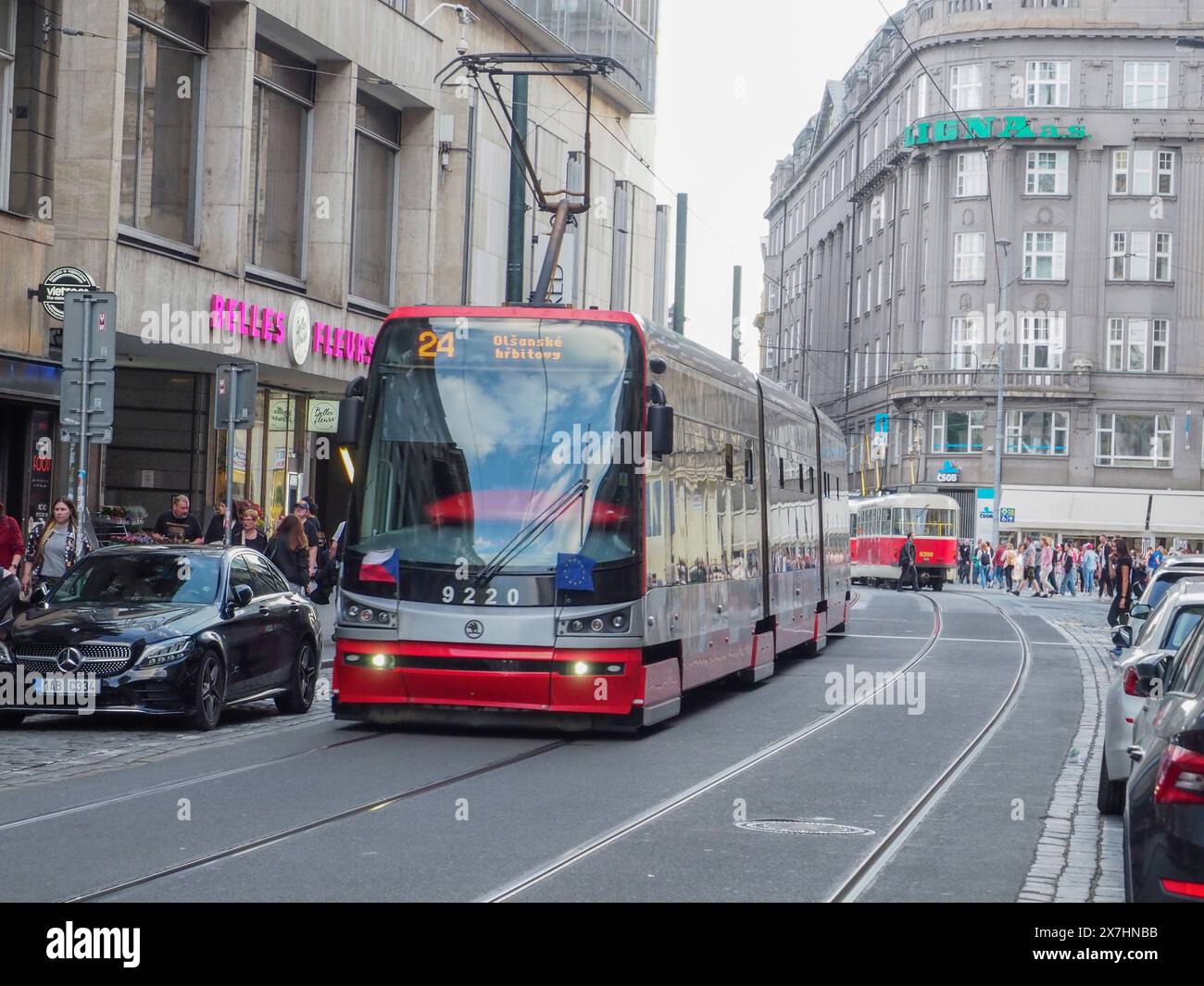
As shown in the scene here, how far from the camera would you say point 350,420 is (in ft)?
45.7

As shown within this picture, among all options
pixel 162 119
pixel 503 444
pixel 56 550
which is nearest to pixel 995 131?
pixel 162 119

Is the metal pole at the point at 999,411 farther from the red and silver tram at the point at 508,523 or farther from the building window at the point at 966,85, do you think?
the red and silver tram at the point at 508,523

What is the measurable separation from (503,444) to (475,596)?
1.16 metres

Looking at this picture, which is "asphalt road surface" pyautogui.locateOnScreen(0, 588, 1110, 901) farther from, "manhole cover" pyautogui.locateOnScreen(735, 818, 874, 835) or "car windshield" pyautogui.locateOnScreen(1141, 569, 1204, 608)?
"car windshield" pyautogui.locateOnScreen(1141, 569, 1204, 608)

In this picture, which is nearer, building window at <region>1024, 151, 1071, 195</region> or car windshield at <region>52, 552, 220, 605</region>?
car windshield at <region>52, 552, 220, 605</region>

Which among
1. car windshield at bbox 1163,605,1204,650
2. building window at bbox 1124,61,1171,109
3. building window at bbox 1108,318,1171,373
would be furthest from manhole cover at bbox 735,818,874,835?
building window at bbox 1124,61,1171,109

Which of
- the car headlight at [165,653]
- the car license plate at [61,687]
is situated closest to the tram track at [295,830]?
the car headlight at [165,653]

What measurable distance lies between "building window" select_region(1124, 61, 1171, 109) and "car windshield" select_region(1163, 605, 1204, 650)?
65.0 metres

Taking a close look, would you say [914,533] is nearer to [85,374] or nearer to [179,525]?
[179,525]

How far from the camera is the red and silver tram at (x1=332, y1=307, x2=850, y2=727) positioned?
13914mm

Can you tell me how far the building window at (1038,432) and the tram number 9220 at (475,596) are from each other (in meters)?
60.8

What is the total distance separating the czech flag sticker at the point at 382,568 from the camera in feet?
46.2
